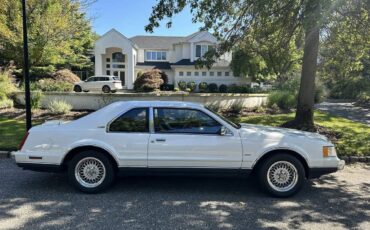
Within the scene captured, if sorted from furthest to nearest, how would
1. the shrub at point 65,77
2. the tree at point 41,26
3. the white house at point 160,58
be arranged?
the white house at point 160,58 < the shrub at point 65,77 < the tree at point 41,26

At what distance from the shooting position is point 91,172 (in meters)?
5.74

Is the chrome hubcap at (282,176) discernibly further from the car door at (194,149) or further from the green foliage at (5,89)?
the green foliage at (5,89)

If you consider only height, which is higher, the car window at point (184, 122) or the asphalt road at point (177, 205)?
the car window at point (184, 122)

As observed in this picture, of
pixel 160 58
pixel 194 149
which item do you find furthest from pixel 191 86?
pixel 194 149

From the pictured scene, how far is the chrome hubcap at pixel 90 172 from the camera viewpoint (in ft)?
18.8

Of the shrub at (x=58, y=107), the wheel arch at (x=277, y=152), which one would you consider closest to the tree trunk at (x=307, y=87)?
the wheel arch at (x=277, y=152)

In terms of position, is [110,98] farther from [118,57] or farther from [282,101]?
[118,57]

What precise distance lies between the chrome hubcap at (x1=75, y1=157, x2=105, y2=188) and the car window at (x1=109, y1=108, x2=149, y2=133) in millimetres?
624

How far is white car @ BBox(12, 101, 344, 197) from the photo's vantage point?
5.66 metres

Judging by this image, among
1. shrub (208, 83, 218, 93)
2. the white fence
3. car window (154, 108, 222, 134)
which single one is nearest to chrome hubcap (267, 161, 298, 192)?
car window (154, 108, 222, 134)

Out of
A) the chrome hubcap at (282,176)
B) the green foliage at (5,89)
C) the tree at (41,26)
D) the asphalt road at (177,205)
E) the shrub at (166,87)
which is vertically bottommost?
the asphalt road at (177,205)

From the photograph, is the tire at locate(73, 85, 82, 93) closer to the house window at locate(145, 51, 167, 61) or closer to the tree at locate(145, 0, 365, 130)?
the house window at locate(145, 51, 167, 61)

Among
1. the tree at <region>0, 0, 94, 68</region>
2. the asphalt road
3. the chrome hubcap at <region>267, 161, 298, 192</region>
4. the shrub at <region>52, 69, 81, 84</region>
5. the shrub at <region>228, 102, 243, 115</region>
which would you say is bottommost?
the asphalt road

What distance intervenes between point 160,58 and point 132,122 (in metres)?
40.0
